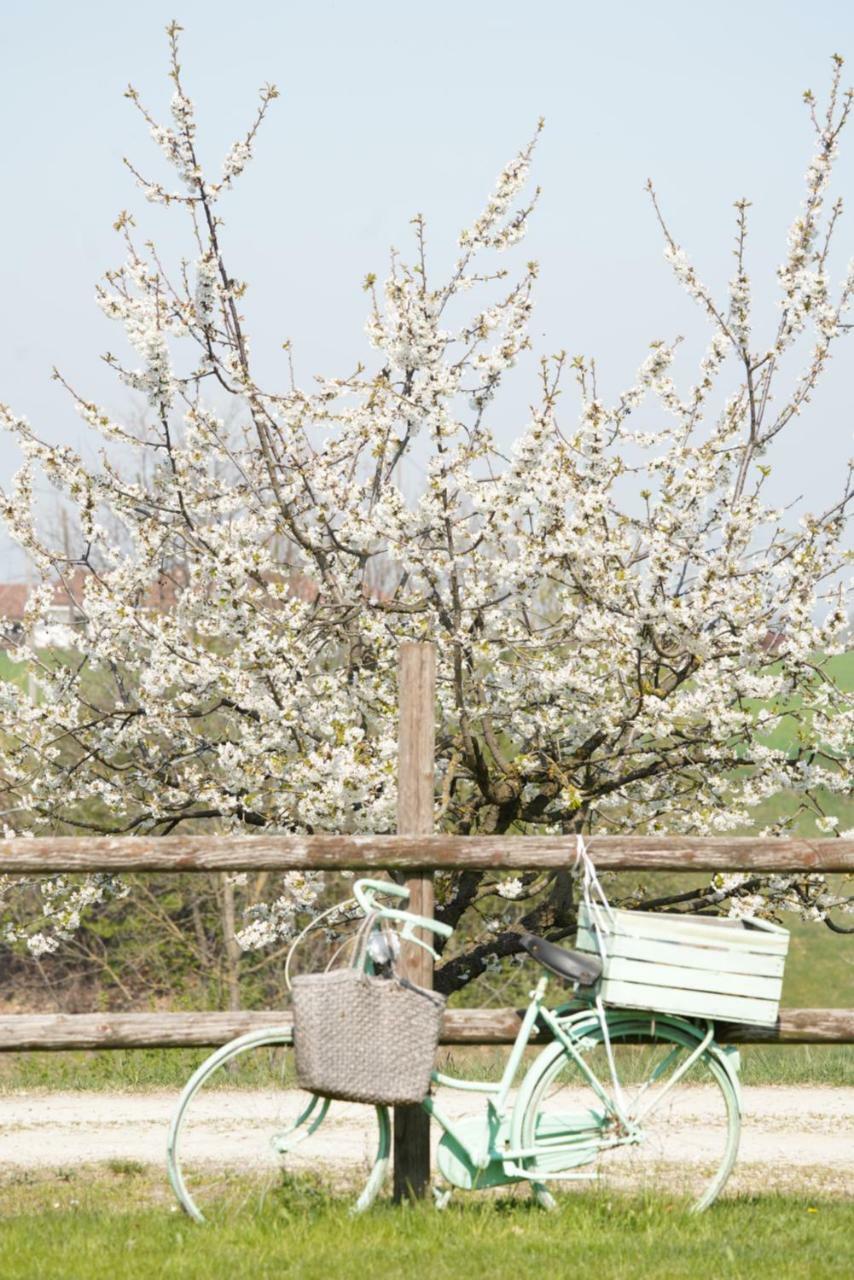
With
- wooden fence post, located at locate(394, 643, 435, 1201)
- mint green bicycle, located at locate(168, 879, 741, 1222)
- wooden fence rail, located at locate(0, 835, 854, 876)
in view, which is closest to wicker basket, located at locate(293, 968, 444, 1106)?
mint green bicycle, located at locate(168, 879, 741, 1222)

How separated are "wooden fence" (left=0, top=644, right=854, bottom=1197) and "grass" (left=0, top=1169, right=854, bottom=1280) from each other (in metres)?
0.45

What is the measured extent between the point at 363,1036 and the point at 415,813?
2.95 ft

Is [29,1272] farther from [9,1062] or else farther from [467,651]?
[9,1062]

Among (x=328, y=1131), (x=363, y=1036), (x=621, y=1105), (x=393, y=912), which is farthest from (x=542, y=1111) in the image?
(x=328, y=1131)

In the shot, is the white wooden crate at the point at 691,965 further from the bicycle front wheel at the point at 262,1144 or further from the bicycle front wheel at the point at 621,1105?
the bicycle front wheel at the point at 262,1144

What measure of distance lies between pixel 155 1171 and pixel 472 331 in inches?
220

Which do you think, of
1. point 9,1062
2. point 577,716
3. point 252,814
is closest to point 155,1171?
point 252,814

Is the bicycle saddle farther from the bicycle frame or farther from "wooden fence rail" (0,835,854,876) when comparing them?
"wooden fence rail" (0,835,854,876)

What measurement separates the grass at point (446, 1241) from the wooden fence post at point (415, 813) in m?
0.17

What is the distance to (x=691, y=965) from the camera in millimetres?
5242

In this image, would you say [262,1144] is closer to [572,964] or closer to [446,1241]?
[446,1241]

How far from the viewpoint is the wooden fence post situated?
553 centimetres

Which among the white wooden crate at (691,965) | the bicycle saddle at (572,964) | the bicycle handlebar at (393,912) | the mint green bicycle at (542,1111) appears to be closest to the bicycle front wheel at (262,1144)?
the mint green bicycle at (542,1111)

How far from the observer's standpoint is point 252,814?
10.3 meters
